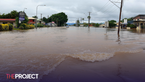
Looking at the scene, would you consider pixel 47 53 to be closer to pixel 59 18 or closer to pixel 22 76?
pixel 22 76

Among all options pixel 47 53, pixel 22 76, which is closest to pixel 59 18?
pixel 47 53

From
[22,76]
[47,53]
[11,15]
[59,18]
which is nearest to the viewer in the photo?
[22,76]

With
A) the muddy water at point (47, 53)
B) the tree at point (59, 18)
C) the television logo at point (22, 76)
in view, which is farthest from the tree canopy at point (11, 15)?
the television logo at point (22, 76)

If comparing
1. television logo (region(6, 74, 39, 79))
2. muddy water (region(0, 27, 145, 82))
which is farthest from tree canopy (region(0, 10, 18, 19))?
television logo (region(6, 74, 39, 79))

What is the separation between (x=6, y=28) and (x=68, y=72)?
133 feet

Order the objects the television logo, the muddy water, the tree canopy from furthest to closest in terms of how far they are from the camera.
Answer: the tree canopy, the muddy water, the television logo

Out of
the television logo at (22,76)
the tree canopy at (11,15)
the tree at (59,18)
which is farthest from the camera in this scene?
the tree at (59,18)

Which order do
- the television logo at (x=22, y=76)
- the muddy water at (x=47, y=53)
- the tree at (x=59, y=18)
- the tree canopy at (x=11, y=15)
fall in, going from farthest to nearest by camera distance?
the tree at (x=59, y=18)
the tree canopy at (x=11, y=15)
the muddy water at (x=47, y=53)
the television logo at (x=22, y=76)

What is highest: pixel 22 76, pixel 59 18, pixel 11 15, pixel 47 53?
pixel 59 18

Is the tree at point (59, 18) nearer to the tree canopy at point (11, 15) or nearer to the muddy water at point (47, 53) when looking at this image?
the tree canopy at point (11, 15)

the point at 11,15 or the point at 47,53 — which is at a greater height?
the point at 11,15

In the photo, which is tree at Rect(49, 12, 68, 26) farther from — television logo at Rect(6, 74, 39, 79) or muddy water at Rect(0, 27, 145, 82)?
television logo at Rect(6, 74, 39, 79)

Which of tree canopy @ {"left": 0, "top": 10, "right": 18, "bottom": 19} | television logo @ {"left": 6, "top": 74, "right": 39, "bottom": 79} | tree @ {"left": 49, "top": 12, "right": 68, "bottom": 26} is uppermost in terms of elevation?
tree @ {"left": 49, "top": 12, "right": 68, "bottom": 26}

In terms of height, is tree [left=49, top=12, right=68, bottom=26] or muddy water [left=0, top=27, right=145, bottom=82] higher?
tree [left=49, top=12, right=68, bottom=26]
